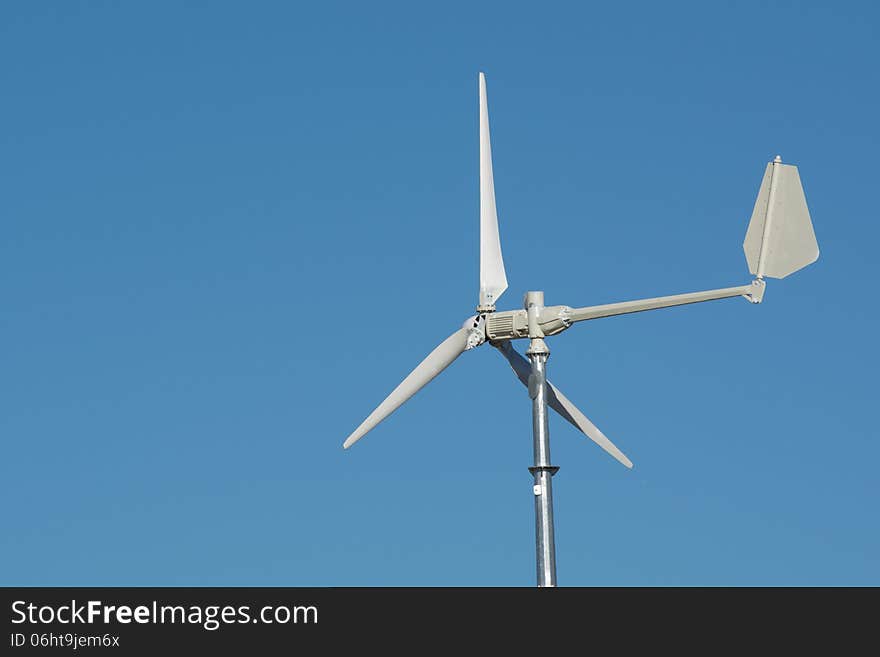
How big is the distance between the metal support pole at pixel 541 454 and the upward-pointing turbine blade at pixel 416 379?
92.6 inches

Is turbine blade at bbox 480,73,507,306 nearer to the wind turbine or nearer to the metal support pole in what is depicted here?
the wind turbine

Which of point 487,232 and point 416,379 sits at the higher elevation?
point 487,232

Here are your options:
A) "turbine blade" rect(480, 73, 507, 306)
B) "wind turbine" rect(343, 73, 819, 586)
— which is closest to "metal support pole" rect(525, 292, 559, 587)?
"wind turbine" rect(343, 73, 819, 586)

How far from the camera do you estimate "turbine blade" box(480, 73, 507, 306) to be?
4682cm

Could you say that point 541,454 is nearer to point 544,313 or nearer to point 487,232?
point 544,313

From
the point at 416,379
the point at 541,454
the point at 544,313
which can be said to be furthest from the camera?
the point at 416,379

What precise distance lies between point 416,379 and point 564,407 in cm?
391

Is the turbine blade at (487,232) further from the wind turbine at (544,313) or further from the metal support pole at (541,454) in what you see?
the metal support pole at (541,454)

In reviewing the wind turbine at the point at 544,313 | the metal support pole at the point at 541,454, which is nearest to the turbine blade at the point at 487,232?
the wind turbine at the point at 544,313

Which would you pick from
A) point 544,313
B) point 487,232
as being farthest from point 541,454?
point 487,232

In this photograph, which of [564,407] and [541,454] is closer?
[541,454]

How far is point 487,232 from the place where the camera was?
47469mm

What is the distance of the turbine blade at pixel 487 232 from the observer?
46.8 meters
